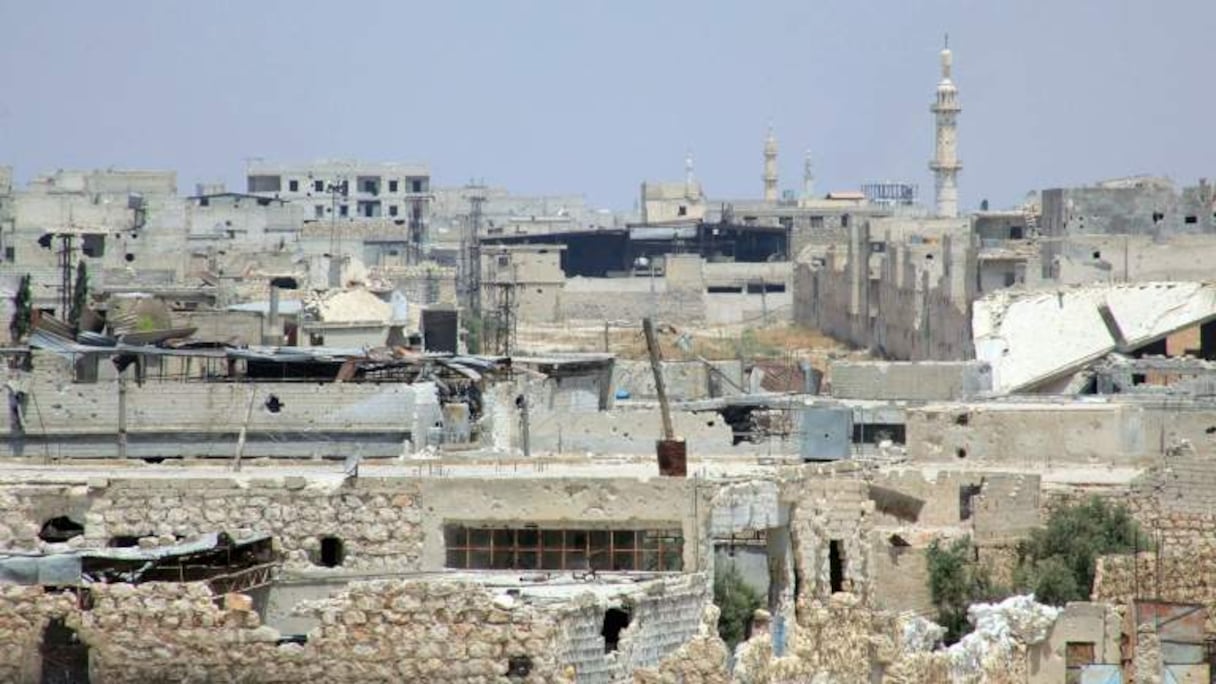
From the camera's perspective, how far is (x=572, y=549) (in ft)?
76.7

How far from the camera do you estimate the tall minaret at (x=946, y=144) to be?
105m

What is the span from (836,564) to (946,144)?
81.3 m

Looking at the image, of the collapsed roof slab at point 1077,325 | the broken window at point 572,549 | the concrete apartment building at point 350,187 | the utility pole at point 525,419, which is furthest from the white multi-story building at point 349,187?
the broken window at point 572,549

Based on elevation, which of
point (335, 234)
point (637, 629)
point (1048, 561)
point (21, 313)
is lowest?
point (1048, 561)

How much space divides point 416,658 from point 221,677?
1125mm

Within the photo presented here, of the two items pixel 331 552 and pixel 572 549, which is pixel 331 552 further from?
pixel 572 549

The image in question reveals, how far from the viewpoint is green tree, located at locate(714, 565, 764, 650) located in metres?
25.0

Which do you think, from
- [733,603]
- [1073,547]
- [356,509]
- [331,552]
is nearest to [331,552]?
[331,552]

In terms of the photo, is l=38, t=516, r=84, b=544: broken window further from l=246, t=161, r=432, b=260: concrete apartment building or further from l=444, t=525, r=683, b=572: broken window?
l=246, t=161, r=432, b=260: concrete apartment building

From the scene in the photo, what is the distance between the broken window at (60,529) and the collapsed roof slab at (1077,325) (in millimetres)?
21389

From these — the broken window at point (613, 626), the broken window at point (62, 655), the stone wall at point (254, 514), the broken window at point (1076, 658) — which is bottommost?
the broken window at point (1076, 658)

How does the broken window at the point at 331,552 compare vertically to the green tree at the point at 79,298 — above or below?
below

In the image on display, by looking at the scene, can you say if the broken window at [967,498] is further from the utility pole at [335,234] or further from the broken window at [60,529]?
the utility pole at [335,234]

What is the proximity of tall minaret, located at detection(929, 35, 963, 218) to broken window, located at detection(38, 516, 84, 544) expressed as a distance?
8219cm
